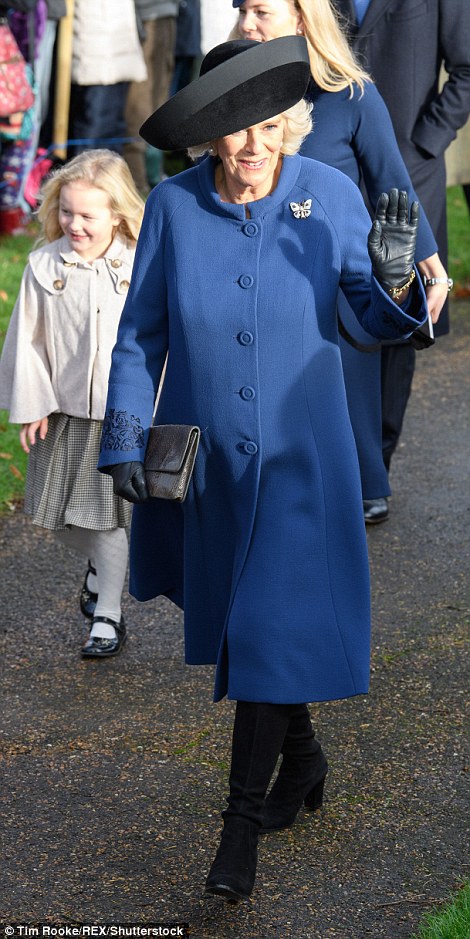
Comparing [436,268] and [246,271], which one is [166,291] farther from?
[436,268]

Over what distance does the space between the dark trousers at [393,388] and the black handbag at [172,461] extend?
2.59m

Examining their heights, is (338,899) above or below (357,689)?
below

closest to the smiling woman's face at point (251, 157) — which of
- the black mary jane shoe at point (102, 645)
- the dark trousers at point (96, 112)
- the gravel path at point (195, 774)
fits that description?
the gravel path at point (195, 774)

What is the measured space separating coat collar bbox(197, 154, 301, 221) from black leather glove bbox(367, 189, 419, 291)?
0.31 meters

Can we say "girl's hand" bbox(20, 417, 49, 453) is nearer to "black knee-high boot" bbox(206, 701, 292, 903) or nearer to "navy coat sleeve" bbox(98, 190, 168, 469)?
"navy coat sleeve" bbox(98, 190, 168, 469)

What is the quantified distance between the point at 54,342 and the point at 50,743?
129cm

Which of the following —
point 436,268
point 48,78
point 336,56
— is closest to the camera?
point 336,56

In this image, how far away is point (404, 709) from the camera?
437 cm

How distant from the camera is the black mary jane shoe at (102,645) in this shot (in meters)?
4.82

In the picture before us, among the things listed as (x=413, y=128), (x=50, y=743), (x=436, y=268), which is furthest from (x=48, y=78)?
(x=50, y=743)

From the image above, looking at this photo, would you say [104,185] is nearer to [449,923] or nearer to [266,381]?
[266,381]

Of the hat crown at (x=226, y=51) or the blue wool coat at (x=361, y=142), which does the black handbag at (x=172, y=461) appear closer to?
the hat crown at (x=226, y=51)

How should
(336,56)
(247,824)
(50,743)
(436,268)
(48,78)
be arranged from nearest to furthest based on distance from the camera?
(247,824) → (50,743) → (336,56) → (436,268) → (48,78)

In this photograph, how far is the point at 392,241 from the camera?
3205 mm
